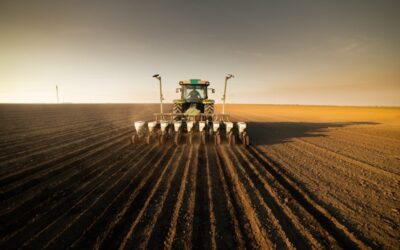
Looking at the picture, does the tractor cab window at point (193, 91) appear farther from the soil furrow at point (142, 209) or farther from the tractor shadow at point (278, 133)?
the soil furrow at point (142, 209)

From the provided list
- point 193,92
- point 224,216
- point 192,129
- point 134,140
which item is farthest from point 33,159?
point 193,92

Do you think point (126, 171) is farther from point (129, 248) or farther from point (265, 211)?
point (265, 211)

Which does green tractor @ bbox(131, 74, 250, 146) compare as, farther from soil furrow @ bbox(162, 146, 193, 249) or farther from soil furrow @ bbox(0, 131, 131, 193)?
soil furrow @ bbox(162, 146, 193, 249)

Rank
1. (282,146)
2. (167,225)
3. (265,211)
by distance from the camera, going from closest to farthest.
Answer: (167,225)
(265,211)
(282,146)

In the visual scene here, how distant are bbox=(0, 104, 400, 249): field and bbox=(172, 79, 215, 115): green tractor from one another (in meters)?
4.00

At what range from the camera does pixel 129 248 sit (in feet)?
7.38

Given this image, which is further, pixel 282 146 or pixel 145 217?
pixel 282 146

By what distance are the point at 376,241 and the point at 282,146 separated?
5389 millimetres

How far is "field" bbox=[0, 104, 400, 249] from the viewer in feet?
8.03

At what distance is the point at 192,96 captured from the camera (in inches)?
399

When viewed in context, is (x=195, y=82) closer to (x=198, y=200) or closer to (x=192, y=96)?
(x=192, y=96)

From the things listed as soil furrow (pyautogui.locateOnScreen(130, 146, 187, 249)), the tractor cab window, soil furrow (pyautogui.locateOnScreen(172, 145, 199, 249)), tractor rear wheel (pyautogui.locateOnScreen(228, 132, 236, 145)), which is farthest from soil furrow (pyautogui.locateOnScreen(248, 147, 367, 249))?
the tractor cab window

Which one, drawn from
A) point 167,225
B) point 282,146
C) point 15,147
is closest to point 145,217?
point 167,225

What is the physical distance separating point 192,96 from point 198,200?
738 cm
